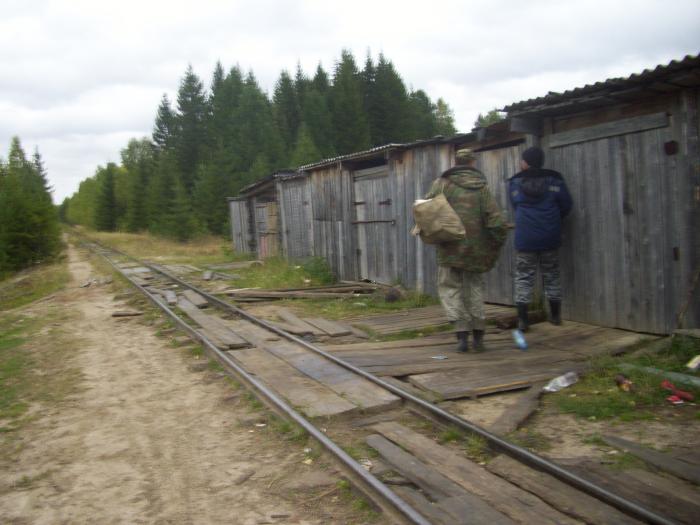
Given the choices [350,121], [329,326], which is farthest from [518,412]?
[350,121]

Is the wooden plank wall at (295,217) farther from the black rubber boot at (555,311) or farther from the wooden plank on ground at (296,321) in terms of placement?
the black rubber boot at (555,311)

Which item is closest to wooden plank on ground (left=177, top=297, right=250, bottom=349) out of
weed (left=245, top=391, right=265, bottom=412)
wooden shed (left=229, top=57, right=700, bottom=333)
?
weed (left=245, top=391, right=265, bottom=412)

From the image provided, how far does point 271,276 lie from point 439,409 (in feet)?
35.1

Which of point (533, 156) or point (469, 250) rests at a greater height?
point (533, 156)

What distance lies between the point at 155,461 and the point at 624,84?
5.48 metres

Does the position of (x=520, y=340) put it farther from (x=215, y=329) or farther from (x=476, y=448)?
(x=215, y=329)

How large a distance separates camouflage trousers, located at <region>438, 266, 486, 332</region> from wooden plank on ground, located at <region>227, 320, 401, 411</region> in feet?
4.28

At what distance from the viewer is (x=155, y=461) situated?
3740mm

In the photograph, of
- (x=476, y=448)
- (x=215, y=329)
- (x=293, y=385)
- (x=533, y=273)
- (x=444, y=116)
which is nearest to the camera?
(x=476, y=448)

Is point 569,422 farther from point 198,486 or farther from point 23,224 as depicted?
point 23,224

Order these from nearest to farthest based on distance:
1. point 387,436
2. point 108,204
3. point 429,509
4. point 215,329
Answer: point 429,509 < point 387,436 < point 215,329 < point 108,204

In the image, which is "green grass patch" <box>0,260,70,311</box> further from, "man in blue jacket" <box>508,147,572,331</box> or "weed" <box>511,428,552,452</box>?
"weed" <box>511,428,552,452</box>

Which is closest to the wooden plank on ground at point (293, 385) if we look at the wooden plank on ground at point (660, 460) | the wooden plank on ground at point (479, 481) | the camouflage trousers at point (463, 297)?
the wooden plank on ground at point (479, 481)

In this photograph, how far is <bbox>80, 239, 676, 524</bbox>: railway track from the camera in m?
2.75
